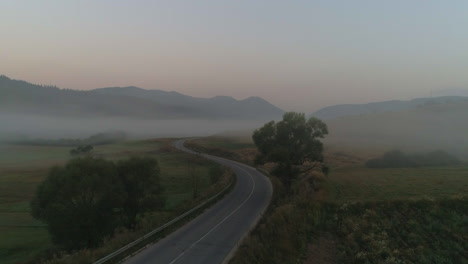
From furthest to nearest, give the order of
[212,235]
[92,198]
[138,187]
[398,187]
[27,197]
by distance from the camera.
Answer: [27,197]
[138,187]
[398,187]
[92,198]
[212,235]

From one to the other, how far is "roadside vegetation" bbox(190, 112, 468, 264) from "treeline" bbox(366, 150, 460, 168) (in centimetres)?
3344

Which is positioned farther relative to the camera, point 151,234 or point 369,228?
point 369,228

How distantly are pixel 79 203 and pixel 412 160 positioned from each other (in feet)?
219

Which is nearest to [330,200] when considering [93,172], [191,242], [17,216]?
[191,242]

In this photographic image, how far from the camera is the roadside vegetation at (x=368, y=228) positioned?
1001 inches

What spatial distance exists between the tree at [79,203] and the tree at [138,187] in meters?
2.36

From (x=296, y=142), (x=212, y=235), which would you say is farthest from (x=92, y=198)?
(x=296, y=142)

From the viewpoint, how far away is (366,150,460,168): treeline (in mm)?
78438

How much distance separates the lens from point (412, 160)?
263ft

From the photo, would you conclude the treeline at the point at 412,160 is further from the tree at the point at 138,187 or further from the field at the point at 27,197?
the tree at the point at 138,187

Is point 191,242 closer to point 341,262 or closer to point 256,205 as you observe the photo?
point 341,262

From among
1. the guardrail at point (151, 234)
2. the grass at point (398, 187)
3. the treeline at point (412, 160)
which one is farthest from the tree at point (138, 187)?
the treeline at point (412, 160)

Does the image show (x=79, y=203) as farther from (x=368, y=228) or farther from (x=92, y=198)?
(x=368, y=228)

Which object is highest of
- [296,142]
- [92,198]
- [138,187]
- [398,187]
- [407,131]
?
[296,142]
